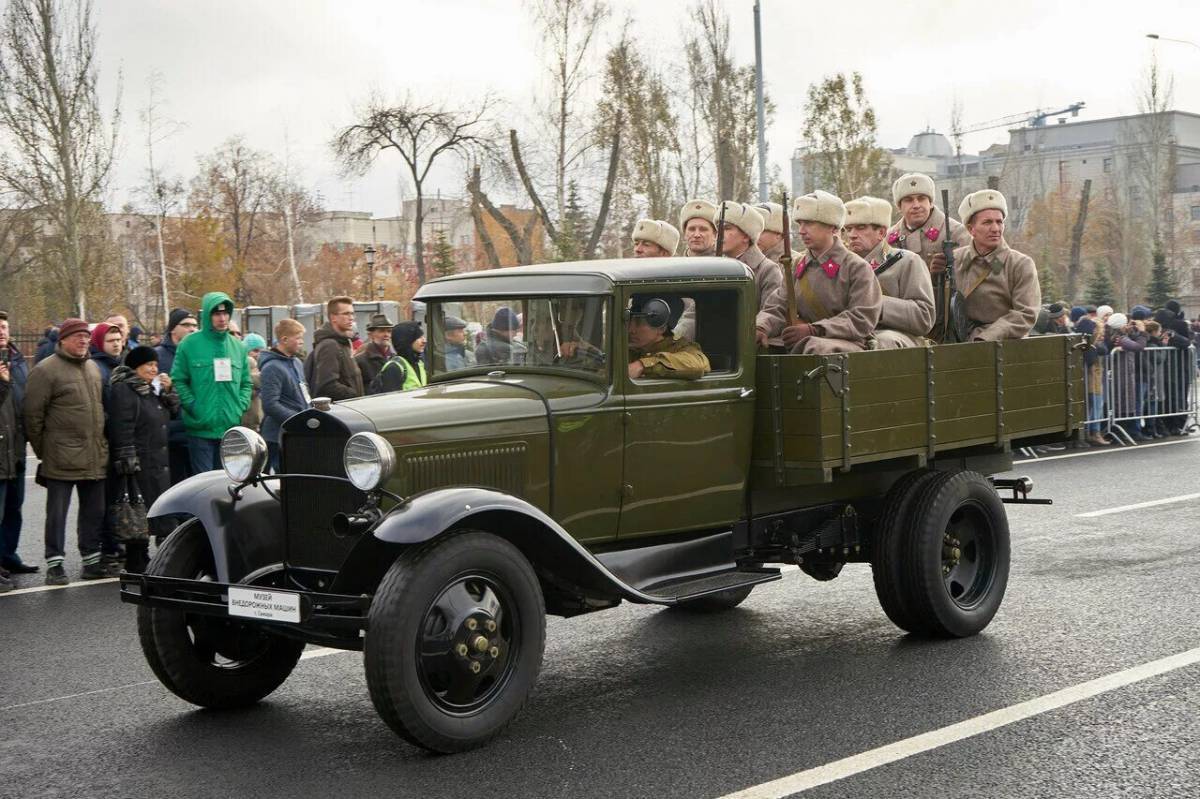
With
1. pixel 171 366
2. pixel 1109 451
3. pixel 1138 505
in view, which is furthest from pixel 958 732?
pixel 1109 451

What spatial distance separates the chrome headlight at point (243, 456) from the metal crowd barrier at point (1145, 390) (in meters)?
13.8

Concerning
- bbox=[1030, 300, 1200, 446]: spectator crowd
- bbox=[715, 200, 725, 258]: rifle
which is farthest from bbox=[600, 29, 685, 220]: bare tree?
bbox=[715, 200, 725, 258]: rifle

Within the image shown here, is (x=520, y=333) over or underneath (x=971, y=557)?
over

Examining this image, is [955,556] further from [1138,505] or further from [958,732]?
[1138,505]

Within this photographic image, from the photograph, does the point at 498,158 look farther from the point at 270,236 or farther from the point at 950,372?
the point at 950,372

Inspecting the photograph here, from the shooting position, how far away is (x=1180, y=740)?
5.03 meters

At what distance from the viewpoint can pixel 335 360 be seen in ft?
34.4

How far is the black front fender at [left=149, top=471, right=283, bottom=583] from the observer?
567 centimetres

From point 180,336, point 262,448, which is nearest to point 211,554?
point 262,448

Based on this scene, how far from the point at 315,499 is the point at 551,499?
1.00 metres

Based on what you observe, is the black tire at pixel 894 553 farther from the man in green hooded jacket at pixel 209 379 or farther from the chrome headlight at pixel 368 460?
the man in green hooded jacket at pixel 209 379

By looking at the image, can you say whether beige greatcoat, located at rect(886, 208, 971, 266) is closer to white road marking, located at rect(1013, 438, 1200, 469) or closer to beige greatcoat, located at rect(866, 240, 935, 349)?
beige greatcoat, located at rect(866, 240, 935, 349)

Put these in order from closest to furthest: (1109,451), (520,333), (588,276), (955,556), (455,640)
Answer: (455,640) → (588,276) → (520,333) → (955,556) → (1109,451)

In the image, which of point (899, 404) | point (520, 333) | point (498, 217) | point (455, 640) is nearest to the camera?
point (455, 640)
